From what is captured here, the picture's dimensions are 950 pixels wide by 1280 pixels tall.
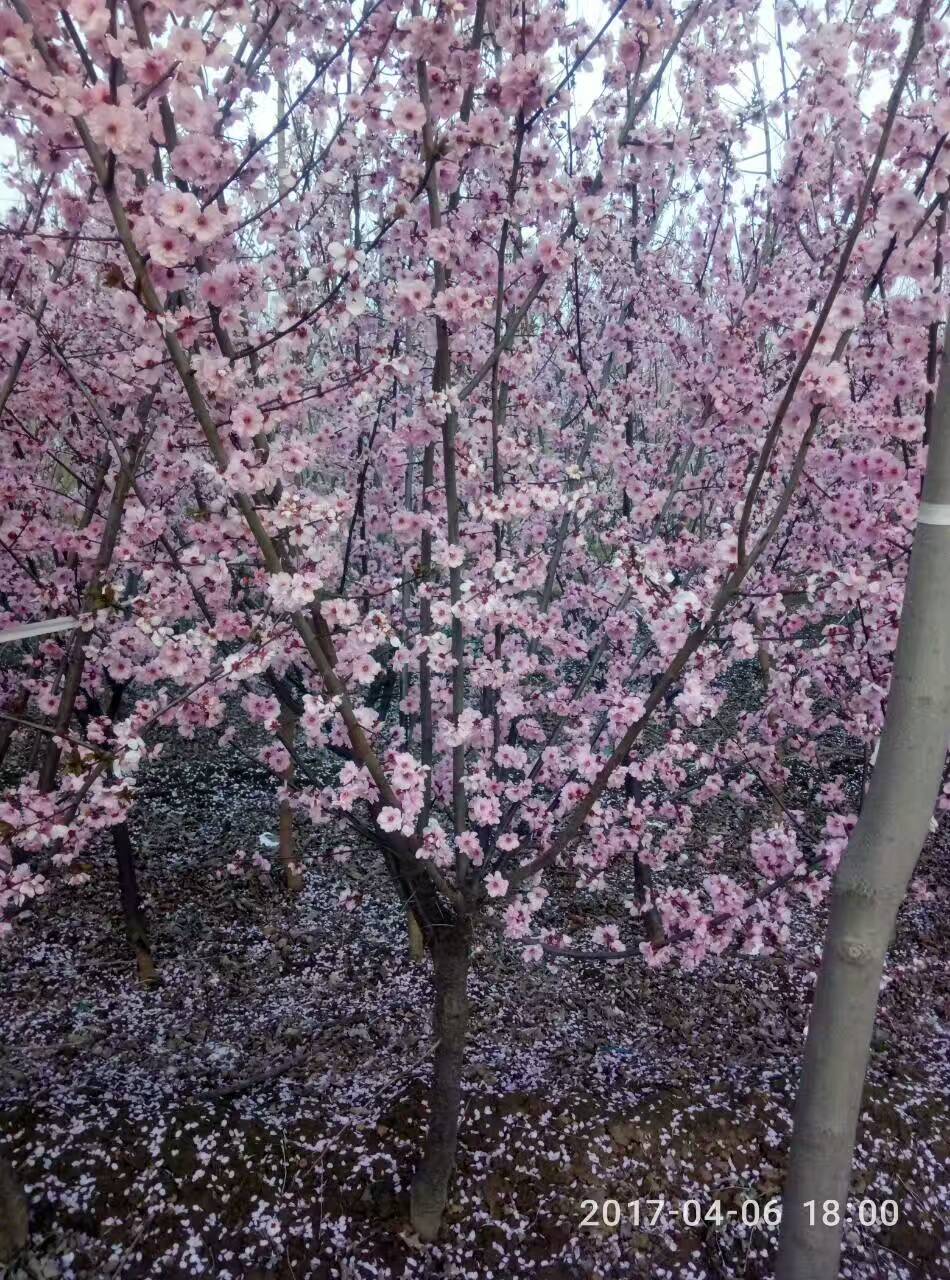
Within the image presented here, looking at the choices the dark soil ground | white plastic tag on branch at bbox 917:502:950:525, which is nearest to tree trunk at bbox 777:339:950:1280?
white plastic tag on branch at bbox 917:502:950:525

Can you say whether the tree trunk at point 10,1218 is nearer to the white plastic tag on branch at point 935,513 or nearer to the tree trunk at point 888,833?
the tree trunk at point 888,833

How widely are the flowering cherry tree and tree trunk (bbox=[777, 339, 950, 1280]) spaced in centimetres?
63

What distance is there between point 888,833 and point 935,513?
697 mm

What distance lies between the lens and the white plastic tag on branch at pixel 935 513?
1.56 m

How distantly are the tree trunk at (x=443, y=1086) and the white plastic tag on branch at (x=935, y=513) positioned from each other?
2.53m

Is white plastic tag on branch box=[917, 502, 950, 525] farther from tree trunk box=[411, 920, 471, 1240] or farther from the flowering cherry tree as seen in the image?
tree trunk box=[411, 920, 471, 1240]

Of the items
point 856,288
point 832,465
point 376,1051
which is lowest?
point 376,1051

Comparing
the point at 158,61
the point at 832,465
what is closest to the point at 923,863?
the point at 832,465

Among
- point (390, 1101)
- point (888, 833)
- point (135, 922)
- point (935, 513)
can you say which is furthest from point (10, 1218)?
point (935, 513)

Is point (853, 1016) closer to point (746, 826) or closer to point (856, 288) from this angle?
point (856, 288)

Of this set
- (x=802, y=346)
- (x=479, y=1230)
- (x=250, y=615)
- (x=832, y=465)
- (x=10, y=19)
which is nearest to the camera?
(x=10, y=19)

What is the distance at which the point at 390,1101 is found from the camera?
160 inches

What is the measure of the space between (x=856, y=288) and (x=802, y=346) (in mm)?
1942

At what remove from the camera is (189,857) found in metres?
6.81
